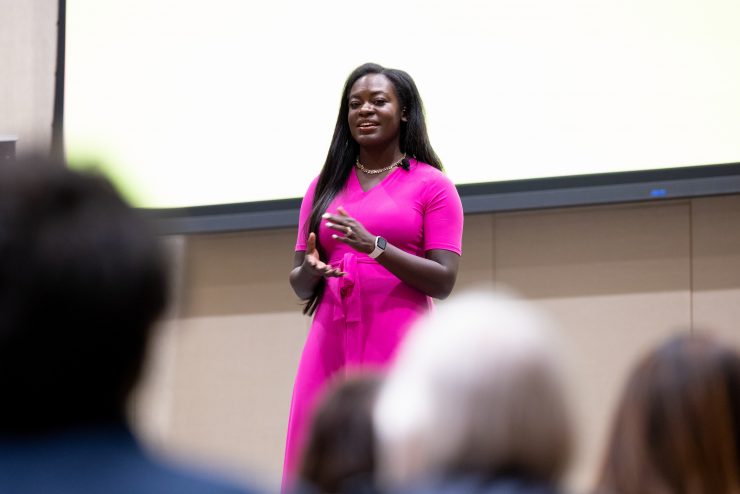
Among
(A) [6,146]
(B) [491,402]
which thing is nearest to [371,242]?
(A) [6,146]

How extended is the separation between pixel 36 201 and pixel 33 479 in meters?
0.21

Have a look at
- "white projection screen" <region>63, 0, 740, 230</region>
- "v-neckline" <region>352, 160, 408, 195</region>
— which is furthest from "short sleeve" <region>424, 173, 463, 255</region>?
"white projection screen" <region>63, 0, 740, 230</region>

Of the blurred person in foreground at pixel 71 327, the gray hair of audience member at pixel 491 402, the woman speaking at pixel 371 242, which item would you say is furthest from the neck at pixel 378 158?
the blurred person in foreground at pixel 71 327

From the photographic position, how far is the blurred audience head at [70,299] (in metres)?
0.82

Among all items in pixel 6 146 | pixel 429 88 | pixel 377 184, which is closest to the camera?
pixel 377 184

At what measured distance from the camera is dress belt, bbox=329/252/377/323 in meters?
2.80

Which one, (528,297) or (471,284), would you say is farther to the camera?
(471,284)

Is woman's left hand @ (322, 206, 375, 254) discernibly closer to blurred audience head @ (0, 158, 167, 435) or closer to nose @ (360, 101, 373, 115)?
nose @ (360, 101, 373, 115)

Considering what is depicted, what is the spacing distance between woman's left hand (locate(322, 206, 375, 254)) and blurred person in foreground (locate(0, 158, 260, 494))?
1.83 m

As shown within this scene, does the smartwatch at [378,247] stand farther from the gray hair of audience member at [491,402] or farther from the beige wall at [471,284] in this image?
the gray hair of audience member at [491,402]

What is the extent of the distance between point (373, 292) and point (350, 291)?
64 millimetres

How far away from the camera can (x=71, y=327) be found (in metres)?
0.82

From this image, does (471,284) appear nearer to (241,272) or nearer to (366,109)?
(241,272)

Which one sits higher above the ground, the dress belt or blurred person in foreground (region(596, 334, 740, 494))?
the dress belt
